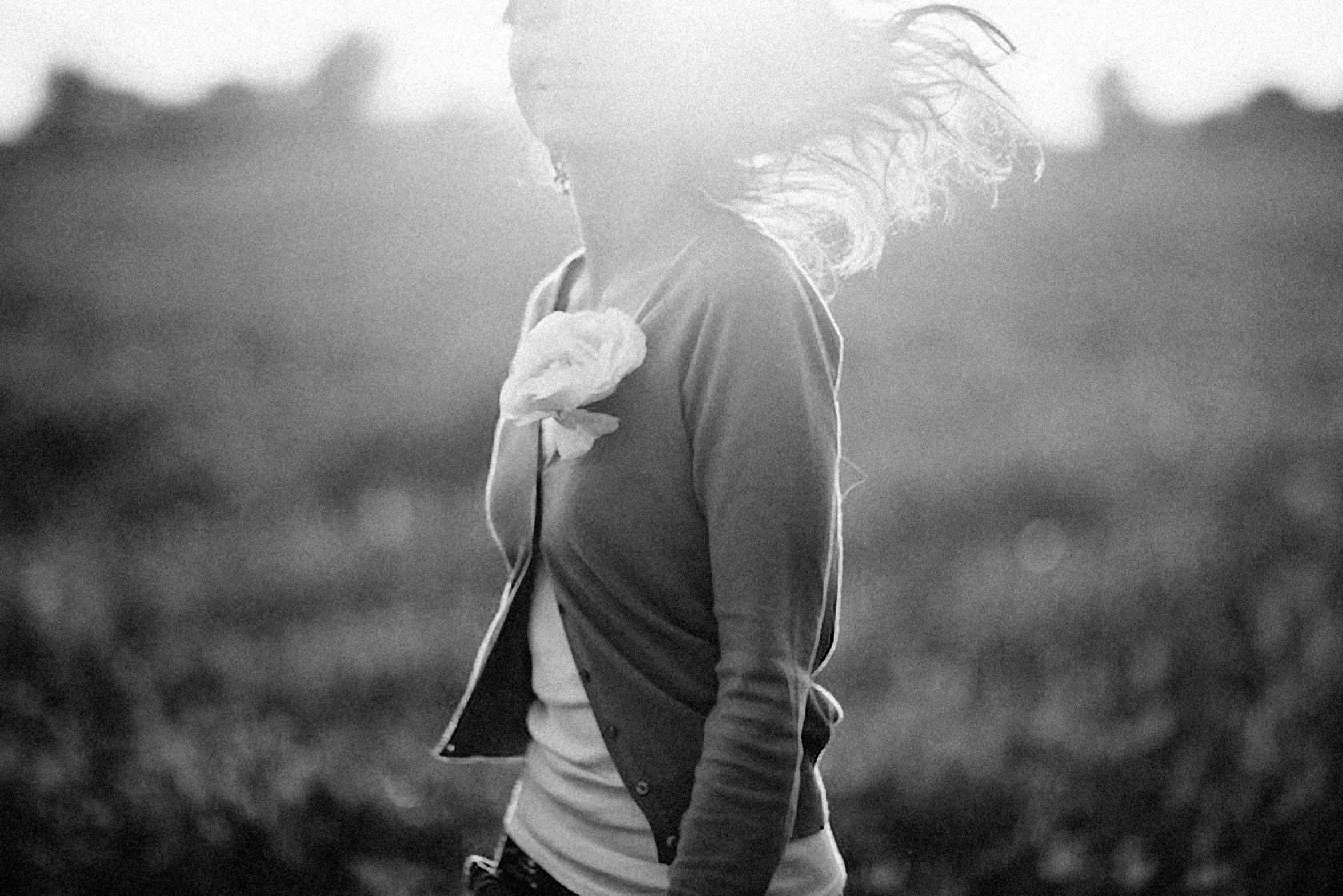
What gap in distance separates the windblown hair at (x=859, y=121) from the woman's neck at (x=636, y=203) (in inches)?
1.9

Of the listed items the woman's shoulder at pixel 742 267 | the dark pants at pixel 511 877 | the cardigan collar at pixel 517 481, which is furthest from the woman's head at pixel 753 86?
the dark pants at pixel 511 877

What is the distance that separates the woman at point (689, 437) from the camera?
4.26 ft

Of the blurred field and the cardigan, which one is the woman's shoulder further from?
the blurred field

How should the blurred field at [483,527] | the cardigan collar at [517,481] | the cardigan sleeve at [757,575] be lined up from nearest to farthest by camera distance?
the cardigan sleeve at [757,575]
the cardigan collar at [517,481]
the blurred field at [483,527]

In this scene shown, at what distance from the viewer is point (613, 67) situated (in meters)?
1.46

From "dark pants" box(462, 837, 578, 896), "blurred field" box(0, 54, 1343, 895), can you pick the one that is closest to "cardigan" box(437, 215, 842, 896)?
"dark pants" box(462, 837, 578, 896)

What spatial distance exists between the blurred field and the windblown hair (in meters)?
0.40

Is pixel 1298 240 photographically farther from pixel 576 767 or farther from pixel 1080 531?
pixel 576 767

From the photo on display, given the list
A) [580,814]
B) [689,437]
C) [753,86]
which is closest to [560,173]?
[753,86]

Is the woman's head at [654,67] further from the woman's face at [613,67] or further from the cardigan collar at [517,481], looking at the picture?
the cardigan collar at [517,481]

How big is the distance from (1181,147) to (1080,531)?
1223 cm

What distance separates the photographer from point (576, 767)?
1548 mm

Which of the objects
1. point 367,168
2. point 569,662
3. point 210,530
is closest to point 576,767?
point 569,662

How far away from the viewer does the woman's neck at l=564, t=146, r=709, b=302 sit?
1502 millimetres
